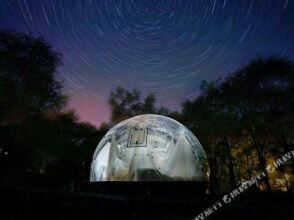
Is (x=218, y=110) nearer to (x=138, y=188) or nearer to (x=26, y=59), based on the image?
(x=138, y=188)

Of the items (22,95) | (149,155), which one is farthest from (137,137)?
(22,95)

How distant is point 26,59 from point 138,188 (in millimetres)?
15289

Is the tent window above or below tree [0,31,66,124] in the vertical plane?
below

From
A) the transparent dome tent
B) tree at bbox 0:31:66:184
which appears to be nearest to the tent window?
the transparent dome tent

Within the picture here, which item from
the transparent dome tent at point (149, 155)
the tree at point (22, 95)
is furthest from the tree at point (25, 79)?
the transparent dome tent at point (149, 155)

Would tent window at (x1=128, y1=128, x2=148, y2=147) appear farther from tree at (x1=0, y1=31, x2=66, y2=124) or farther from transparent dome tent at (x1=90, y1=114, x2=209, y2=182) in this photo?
tree at (x1=0, y1=31, x2=66, y2=124)

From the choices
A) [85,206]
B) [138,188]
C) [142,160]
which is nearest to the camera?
[85,206]

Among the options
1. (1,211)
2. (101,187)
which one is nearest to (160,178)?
(101,187)

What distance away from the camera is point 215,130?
92.6 feet

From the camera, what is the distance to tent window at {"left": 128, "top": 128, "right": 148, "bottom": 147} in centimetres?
1468

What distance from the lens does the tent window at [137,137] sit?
1468 centimetres

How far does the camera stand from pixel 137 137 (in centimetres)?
1506

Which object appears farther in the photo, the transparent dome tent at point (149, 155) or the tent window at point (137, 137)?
the tent window at point (137, 137)

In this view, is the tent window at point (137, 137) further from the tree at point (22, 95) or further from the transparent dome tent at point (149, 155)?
the tree at point (22, 95)
